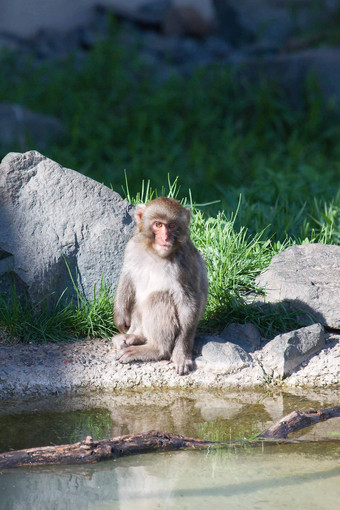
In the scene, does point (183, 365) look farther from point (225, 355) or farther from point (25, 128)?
point (25, 128)

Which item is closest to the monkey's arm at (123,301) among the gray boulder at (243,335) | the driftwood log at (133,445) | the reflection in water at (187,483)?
the gray boulder at (243,335)

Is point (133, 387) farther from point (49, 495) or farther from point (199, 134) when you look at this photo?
point (199, 134)

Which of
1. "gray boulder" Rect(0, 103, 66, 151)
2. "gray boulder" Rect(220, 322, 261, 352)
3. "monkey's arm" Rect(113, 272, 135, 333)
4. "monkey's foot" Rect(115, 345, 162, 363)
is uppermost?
"gray boulder" Rect(0, 103, 66, 151)

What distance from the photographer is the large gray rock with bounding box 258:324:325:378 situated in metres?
4.67

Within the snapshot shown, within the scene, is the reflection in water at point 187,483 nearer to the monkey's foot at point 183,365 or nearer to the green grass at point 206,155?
the monkey's foot at point 183,365

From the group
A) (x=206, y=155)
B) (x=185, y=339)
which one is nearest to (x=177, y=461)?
(x=185, y=339)

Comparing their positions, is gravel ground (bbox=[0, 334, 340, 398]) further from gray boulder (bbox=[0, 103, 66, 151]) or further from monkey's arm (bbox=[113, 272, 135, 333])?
gray boulder (bbox=[0, 103, 66, 151])

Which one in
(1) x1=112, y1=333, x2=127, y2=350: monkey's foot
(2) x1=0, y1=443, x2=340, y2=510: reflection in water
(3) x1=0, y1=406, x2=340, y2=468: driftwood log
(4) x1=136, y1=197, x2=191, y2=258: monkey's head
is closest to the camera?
(2) x1=0, y1=443, x2=340, y2=510: reflection in water

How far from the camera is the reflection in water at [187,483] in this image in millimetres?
3314

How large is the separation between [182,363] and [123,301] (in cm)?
58

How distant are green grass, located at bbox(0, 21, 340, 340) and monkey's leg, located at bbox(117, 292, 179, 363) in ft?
1.44

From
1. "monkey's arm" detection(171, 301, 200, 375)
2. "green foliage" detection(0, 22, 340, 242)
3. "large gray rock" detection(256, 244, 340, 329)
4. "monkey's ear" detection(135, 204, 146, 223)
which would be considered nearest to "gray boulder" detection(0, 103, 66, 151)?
"green foliage" detection(0, 22, 340, 242)

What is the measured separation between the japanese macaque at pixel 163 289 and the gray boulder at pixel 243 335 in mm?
350

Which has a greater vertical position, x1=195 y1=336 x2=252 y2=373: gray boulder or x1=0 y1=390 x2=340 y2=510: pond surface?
x1=195 y1=336 x2=252 y2=373: gray boulder
